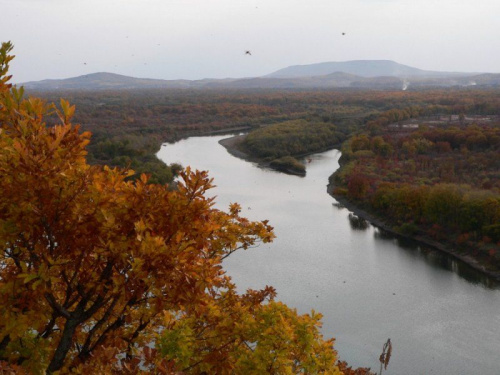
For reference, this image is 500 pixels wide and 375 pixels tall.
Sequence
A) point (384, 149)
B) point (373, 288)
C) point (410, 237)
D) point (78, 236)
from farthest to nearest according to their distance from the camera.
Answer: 1. point (384, 149)
2. point (410, 237)
3. point (373, 288)
4. point (78, 236)

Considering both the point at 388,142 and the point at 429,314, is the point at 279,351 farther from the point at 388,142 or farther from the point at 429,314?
the point at 388,142

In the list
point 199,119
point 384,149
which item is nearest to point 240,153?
point 384,149

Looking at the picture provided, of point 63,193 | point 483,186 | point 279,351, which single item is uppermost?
point 63,193

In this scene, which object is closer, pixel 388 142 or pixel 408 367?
pixel 408 367

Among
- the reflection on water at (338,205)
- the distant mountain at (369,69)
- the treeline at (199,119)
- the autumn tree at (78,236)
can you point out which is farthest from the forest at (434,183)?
the distant mountain at (369,69)

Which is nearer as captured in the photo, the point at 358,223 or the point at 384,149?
the point at 358,223

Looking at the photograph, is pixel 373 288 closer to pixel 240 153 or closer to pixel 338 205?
pixel 338 205

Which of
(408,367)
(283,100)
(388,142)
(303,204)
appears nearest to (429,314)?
(408,367)
